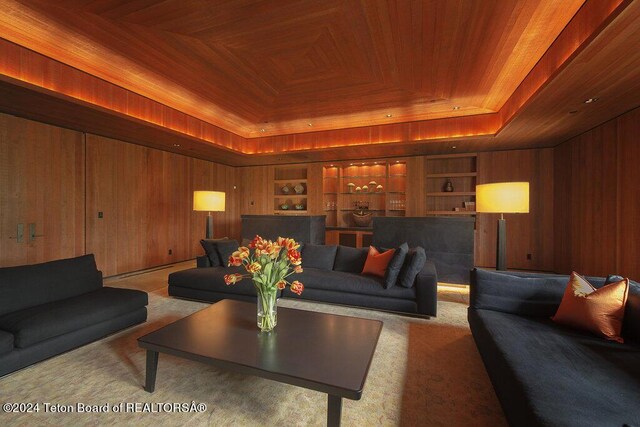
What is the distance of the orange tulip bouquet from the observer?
77.4 inches

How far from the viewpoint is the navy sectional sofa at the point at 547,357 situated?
118 cm

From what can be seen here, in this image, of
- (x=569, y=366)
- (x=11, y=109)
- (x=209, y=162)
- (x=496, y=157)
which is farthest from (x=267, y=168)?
(x=569, y=366)

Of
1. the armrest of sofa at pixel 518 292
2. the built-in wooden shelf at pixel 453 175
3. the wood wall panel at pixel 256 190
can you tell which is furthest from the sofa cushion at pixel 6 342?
the built-in wooden shelf at pixel 453 175

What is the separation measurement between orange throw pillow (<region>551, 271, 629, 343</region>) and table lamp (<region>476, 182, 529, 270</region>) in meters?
1.06

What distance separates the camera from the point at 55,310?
2371mm

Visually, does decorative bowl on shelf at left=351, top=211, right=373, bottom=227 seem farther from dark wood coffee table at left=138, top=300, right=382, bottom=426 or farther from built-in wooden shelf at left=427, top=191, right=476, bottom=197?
dark wood coffee table at left=138, top=300, right=382, bottom=426

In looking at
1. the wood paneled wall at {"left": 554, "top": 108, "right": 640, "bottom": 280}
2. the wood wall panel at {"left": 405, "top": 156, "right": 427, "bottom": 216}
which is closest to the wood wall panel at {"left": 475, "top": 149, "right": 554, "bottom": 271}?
the wood paneled wall at {"left": 554, "top": 108, "right": 640, "bottom": 280}

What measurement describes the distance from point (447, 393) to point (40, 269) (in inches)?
143

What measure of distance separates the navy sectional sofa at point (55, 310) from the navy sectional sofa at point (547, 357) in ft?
10.4

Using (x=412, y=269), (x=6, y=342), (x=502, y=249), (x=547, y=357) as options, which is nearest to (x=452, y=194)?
(x=502, y=249)

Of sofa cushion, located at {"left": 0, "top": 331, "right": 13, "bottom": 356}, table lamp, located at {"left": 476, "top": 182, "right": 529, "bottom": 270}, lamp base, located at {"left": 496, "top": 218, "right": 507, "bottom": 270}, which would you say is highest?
table lamp, located at {"left": 476, "top": 182, "right": 529, "bottom": 270}

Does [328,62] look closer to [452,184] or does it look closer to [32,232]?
[452,184]

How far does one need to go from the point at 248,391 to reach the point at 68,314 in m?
1.73

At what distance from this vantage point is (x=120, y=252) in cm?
516
